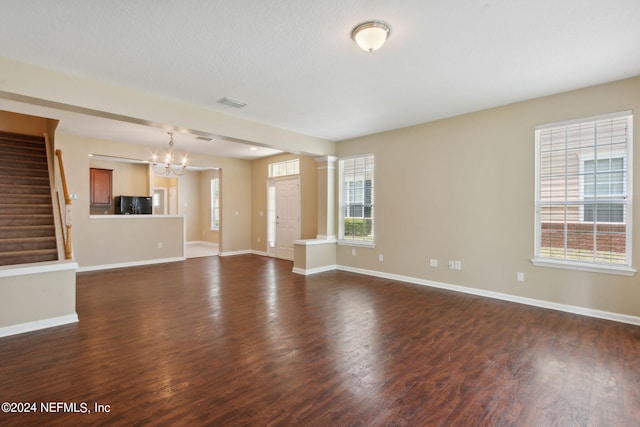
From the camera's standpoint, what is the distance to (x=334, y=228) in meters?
6.58

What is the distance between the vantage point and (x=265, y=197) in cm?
859

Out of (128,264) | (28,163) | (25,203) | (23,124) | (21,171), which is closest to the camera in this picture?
(25,203)

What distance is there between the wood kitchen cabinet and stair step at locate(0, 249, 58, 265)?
4.65 meters

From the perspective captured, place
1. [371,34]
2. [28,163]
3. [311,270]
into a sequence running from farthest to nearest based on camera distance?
[311,270]
[28,163]
[371,34]

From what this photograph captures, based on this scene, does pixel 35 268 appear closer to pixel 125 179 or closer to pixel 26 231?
pixel 26 231

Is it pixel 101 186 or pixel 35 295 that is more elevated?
pixel 101 186

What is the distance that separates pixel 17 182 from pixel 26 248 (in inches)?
69.8

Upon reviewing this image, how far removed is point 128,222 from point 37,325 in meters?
3.93

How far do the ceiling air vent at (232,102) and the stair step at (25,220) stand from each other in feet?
11.6

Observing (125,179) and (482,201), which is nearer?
(482,201)

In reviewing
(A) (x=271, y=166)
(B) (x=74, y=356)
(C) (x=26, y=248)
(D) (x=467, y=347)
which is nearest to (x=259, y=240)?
(A) (x=271, y=166)

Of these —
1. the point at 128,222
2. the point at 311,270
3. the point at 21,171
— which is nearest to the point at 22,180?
the point at 21,171

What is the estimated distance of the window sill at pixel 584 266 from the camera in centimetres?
341

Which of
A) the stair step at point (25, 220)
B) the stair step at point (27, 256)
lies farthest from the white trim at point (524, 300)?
the stair step at point (25, 220)
